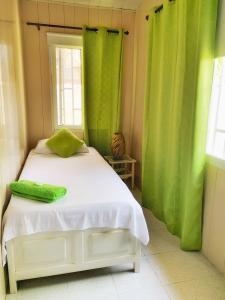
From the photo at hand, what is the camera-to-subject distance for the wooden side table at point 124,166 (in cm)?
323

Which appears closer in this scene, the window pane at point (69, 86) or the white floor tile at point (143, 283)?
the white floor tile at point (143, 283)

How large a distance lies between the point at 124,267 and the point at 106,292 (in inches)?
11.0

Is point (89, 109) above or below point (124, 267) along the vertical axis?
above

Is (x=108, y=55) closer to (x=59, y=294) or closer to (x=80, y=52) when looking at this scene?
(x=80, y=52)

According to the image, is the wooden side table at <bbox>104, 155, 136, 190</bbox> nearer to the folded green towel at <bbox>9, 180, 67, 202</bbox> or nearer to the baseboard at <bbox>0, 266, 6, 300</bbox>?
the folded green towel at <bbox>9, 180, 67, 202</bbox>

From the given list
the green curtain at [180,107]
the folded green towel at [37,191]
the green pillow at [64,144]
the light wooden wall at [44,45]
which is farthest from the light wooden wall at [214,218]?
the light wooden wall at [44,45]

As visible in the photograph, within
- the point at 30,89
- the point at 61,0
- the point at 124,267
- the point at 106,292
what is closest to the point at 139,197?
the point at 124,267

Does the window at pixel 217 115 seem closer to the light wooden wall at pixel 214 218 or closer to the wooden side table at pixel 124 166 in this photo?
the light wooden wall at pixel 214 218

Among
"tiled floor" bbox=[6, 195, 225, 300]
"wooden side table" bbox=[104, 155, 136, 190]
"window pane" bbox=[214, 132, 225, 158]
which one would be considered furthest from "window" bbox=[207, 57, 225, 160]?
"wooden side table" bbox=[104, 155, 136, 190]

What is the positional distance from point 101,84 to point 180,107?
156cm

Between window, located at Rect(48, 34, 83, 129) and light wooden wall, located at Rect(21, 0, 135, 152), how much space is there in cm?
9

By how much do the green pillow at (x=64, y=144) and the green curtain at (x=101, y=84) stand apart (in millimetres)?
360

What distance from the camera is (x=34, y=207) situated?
5.14ft

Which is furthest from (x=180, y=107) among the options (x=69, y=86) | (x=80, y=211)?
(x=69, y=86)
